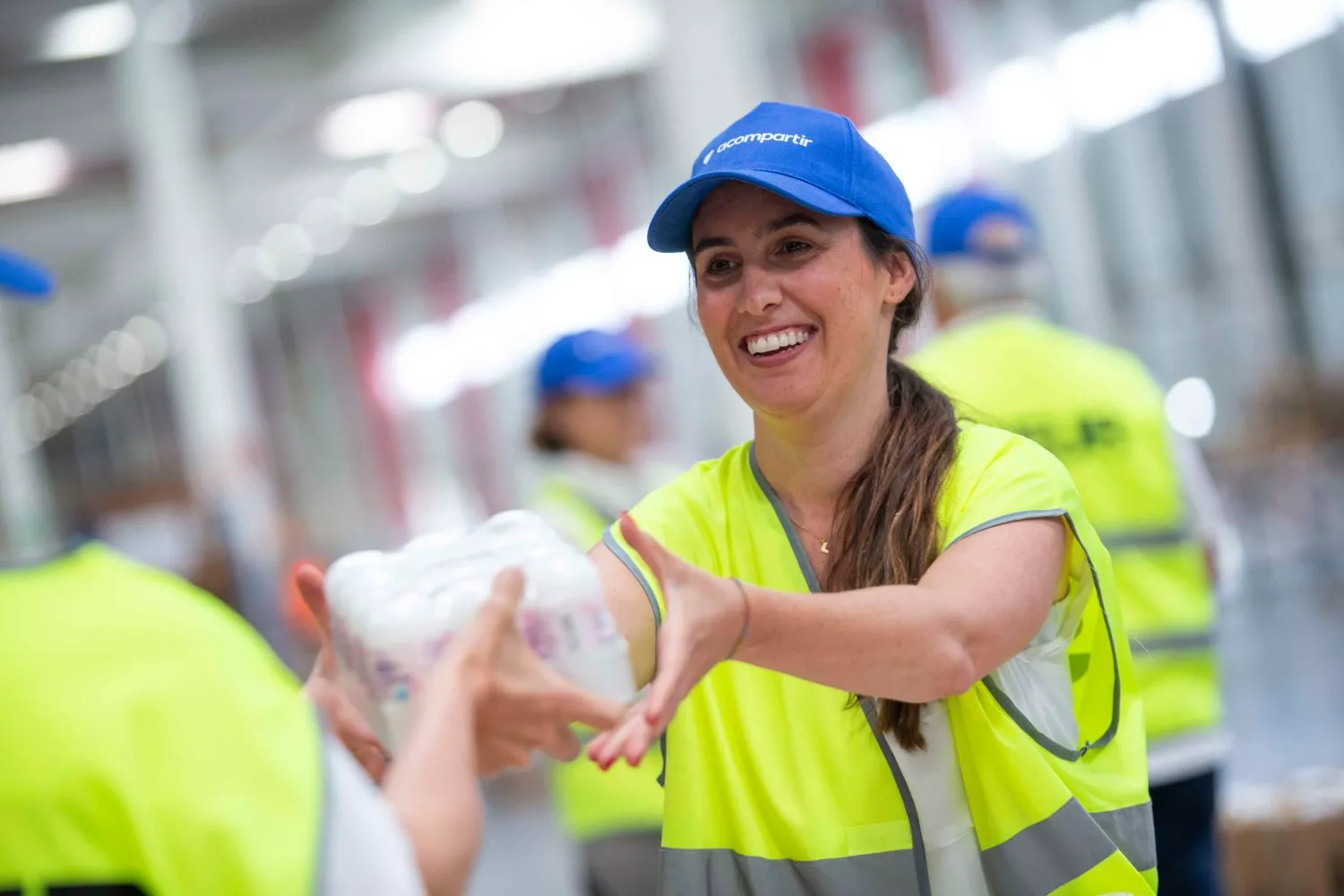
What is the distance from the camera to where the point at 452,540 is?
4.43 feet

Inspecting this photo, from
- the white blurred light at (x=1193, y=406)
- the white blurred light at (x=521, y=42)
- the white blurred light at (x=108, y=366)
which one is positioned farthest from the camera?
the white blurred light at (x=108, y=366)

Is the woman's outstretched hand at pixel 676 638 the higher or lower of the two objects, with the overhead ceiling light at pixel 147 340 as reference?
lower

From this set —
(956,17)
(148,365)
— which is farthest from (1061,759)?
(148,365)

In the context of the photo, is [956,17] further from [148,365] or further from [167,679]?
[148,365]

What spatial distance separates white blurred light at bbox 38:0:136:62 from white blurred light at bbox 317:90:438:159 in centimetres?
196

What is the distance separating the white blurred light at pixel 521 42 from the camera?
10398 mm

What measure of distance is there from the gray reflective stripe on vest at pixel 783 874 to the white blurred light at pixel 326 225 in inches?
561

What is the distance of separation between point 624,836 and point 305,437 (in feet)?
45.3

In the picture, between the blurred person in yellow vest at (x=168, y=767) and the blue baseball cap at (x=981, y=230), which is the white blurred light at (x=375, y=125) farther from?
the blurred person in yellow vest at (x=168, y=767)

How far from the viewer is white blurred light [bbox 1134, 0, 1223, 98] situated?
9.16 metres

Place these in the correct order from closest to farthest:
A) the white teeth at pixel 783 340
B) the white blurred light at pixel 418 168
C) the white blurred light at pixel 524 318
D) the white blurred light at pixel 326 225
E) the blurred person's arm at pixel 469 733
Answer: the blurred person's arm at pixel 469 733 → the white teeth at pixel 783 340 → the white blurred light at pixel 524 318 → the white blurred light at pixel 418 168 → the white blurred light at pixel 326 225

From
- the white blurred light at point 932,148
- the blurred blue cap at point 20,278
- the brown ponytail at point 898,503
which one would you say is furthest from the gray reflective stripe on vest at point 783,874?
the white blurred light at point 932,148

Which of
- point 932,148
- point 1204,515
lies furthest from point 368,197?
point 1204,515

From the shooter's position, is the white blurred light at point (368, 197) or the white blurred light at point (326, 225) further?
the white blurred light at point (326, 225)
